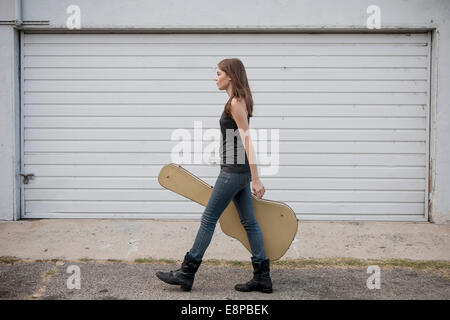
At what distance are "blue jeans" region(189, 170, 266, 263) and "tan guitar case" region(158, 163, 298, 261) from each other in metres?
0.14

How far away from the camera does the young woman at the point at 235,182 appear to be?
11.9 feet

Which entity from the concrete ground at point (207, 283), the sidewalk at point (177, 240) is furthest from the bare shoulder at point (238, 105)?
the sidewalk at point (177, 240)

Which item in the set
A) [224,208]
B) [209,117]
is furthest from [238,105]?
[209,117]

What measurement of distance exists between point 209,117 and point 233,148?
258cm

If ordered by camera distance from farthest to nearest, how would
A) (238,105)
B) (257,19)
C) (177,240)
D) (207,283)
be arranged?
(257,19) → (177,240) → (207,283) → (238,105)

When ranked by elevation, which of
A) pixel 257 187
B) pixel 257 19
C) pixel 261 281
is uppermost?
pixel 257 19

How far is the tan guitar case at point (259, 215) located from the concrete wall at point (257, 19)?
9.03ft

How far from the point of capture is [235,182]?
145 inches

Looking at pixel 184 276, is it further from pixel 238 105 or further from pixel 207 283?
pixel 238 105

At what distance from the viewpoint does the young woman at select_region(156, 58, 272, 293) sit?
11.9 ft

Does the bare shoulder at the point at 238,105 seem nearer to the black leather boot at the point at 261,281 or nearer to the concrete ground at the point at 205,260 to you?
the black leather boot at the point at 261,281

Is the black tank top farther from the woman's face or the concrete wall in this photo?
the concrete wall

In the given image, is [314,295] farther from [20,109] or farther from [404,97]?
[20,109]

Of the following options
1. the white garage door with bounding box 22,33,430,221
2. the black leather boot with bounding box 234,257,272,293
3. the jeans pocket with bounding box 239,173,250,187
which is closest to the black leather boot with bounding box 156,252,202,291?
the black leather boot with bounding box 234,257,272,293
